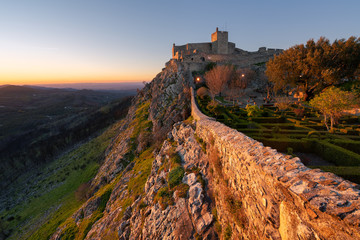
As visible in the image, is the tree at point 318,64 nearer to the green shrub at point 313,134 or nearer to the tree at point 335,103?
the tree at point 335,103

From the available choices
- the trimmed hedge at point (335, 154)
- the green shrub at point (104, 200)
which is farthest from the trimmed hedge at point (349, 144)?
the green shrub at point (104, 200)

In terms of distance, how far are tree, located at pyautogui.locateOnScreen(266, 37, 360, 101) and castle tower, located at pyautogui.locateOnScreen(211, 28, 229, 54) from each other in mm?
30226

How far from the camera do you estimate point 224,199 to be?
25.8ft

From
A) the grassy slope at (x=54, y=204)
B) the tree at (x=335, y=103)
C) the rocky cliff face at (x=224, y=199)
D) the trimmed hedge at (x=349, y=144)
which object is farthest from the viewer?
the grassy slope at (x=54, y=204)

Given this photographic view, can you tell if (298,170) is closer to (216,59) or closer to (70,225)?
(70,225)

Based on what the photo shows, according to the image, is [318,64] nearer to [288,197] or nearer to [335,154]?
[335,154]

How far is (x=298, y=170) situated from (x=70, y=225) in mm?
31082

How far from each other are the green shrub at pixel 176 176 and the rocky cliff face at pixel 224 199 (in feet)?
0.26

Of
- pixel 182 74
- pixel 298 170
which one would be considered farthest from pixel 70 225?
pixel 182 74

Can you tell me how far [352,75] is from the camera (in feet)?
99.7

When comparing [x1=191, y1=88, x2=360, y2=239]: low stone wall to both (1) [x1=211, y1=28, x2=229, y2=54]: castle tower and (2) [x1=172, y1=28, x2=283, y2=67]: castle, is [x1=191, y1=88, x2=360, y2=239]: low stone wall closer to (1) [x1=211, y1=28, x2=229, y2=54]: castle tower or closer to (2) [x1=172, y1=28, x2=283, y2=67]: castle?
(2) [x1=172, y1=28, x2=283, y2=67]: castle

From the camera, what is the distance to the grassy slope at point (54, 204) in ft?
97.8

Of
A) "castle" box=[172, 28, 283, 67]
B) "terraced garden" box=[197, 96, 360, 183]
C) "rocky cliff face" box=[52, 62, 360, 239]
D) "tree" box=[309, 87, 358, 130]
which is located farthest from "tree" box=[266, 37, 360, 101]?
"rocky cliff face" box=[52, 62, 360, 239]

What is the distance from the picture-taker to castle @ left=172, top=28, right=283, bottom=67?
183ft
